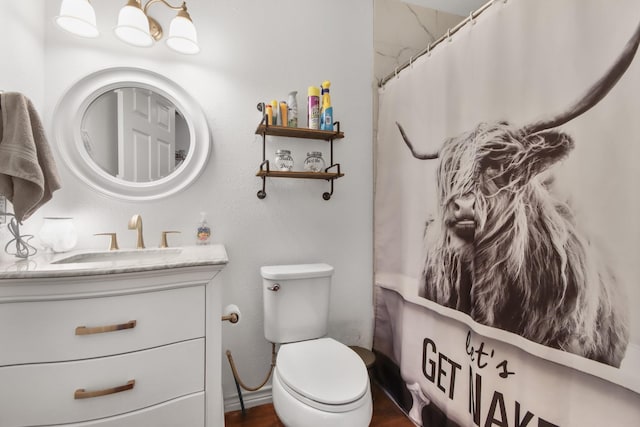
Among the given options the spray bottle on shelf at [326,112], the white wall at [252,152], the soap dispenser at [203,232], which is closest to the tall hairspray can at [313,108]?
the spray bottle on shelf at [326,112]

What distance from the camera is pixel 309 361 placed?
1.20 m

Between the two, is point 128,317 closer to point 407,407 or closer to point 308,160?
point 308,160

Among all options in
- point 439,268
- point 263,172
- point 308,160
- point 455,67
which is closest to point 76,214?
point 263,172

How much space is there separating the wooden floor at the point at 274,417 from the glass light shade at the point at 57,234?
1.13 meters

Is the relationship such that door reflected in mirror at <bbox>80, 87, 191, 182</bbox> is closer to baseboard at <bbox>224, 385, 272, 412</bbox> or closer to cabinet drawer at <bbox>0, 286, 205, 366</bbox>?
cabinet drawer at <bbox>0, 286, 205, 366</bbox>

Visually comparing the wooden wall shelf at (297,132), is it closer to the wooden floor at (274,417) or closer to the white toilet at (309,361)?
the white toilet at (309,361)

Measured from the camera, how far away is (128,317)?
2.97 feet

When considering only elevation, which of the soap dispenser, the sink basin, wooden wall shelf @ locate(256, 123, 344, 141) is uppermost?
wooden wall shelf @ locate(256, 123, 344, 141)

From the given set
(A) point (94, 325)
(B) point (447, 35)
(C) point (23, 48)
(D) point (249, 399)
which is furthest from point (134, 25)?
(D) point (249, 399)

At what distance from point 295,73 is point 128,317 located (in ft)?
4.71

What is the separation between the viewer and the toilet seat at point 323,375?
3.23 feet

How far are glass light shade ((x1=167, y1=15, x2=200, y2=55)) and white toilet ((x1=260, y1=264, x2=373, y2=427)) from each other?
1119mm

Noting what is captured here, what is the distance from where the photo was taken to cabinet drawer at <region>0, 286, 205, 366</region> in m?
0.82

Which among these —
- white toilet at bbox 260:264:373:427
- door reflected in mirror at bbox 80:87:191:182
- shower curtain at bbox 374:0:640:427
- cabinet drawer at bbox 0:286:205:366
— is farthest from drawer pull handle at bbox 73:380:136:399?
shower curtain at bbox 374:0:640:427
